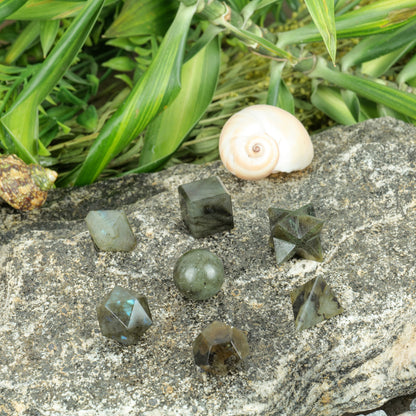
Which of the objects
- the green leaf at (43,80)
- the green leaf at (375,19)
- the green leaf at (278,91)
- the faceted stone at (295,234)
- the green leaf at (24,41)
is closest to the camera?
the faceted stone at (295,234)

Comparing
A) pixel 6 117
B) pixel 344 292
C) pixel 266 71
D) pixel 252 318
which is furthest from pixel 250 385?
pixel 266 71

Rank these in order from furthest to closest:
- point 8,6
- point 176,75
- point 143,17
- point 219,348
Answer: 1. point 143,17
2. point 176,75
3. point 8,6
4. point 219,348

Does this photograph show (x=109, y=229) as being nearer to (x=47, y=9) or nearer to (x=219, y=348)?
(x=219, y=348)

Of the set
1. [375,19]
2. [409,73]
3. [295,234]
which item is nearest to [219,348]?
[295,234]

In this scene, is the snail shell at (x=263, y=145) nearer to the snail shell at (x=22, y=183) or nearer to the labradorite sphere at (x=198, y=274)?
the labradorite sphere at (x=198, y=274)

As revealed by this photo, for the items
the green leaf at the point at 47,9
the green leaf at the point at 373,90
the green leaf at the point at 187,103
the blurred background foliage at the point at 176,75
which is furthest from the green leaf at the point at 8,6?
the green leaf at the point at 373,90

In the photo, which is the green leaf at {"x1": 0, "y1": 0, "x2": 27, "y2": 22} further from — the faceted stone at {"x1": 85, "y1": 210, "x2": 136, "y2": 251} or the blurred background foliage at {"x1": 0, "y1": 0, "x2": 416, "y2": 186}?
the faceted stone at {"x1": 85, "y1": 210, "x2": 136, "y2": 251}
